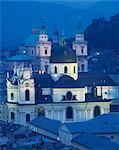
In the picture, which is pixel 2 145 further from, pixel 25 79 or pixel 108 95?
pixel 108 95

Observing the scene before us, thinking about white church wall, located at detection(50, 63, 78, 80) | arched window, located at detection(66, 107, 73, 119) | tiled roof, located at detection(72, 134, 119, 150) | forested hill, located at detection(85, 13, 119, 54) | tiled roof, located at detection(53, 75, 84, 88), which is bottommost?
tiled roof, located at detection(72, 134, 119, 150)

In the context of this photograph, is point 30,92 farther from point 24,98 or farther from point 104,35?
point 104,35

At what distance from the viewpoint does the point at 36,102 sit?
2398 cm

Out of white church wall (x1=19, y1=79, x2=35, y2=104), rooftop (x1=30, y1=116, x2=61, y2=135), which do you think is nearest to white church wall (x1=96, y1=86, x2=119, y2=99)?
white church wall (x1=19, y1=79, x2=35, y2=104)

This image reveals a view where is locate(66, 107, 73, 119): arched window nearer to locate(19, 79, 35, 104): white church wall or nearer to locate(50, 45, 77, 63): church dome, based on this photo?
locate(19, 79, 35, 104): white church wall

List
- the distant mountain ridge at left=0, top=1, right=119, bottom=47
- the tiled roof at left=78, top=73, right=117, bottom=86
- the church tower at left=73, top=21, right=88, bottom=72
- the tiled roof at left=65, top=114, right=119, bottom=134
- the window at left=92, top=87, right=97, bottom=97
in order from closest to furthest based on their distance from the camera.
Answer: the tiled roof at left=65, top=114, right=119, bottom=134, the window at left=92, top=87, right=97, bottom=97, the tiled roof at left=78, top=73, right=117, bottom=86, the church tower at left=73, top=21, right=88, bottom=72, the distant mountain ridge at left=0, top=1, right=119, bottom=47

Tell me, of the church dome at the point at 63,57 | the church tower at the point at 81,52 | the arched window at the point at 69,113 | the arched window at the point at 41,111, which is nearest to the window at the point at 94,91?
the church dome at the point at 63,57

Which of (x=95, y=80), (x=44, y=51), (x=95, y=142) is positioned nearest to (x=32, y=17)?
(x=44, y=51)

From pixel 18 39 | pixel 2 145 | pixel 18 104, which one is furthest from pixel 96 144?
pixel 18 39

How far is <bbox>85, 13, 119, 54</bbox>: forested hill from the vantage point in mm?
40719

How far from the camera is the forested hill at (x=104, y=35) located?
40.7 metres

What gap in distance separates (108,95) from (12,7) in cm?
4782

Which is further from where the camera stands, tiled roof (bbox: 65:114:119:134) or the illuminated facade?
the illuminated facade

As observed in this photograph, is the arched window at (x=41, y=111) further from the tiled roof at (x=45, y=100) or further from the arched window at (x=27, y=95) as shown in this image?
the arched window at (x=27, y=95)
